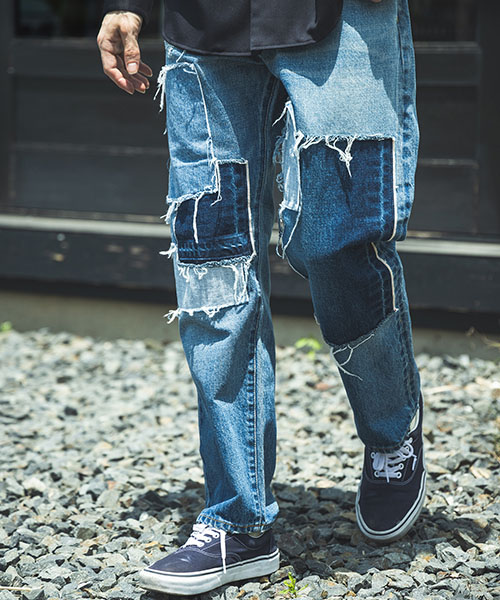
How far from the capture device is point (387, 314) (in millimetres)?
1809

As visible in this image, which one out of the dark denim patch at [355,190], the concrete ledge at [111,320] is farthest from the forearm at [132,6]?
the concrete ledge at [111,320]

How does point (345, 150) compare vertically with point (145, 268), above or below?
above

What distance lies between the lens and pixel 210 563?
1.80 metres

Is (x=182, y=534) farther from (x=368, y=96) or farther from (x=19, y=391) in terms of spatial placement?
(x=19, y=391)

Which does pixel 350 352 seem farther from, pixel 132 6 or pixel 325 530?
pixel 132 6

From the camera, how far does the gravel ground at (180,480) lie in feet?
6.19

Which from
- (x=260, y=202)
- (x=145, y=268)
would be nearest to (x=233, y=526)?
(x=260, y=202)

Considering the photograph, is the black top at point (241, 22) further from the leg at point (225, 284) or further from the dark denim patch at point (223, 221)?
the dark denim patch at point (223, 221)

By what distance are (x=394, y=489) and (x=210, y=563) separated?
0.48 meters

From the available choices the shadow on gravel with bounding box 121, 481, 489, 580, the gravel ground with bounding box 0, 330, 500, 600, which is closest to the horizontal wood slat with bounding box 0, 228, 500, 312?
the gravel ground with bounding box 0, 330, 500, 600

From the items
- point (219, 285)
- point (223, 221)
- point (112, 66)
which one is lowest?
point (219, 285)

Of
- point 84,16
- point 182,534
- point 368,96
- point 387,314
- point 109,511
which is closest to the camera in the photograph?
point 368,96

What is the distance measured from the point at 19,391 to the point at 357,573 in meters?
1.83

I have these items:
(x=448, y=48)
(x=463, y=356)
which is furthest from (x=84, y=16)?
(x=463, y=356)
